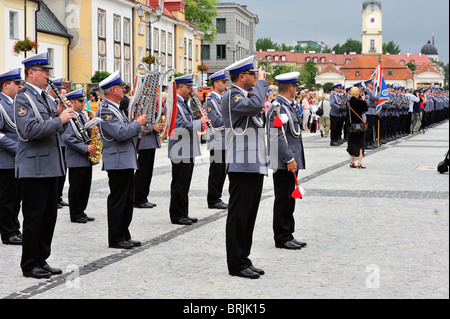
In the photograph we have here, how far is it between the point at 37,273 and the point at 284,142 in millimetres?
3046

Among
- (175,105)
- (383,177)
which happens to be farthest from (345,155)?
(175,105)

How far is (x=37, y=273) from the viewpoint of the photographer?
22.2 ft

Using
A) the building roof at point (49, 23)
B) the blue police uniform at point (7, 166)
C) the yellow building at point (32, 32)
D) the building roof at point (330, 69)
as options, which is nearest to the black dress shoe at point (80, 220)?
the blue police uniform at point (7, 166)

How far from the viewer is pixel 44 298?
5.98 m

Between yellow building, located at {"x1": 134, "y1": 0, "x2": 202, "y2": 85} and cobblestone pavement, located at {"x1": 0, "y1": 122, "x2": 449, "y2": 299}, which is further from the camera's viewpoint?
yellow building, located at {"x1": 134, "y1": 0, "x2": 202, "y2": 85}

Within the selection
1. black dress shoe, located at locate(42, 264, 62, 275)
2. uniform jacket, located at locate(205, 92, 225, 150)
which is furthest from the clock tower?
black dress shoe, located at locate(42, 264, 62, 275)

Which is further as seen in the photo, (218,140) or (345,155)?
(345,155)

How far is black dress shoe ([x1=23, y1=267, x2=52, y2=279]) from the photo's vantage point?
6.75 metres

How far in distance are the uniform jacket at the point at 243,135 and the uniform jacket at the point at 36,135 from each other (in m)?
1.57

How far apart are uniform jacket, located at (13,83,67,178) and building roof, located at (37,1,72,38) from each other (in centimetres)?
3916

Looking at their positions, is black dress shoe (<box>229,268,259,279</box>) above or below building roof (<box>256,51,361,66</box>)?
below

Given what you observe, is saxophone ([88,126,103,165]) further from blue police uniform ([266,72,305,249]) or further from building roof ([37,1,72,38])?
building roof ([37,1,72,38])
